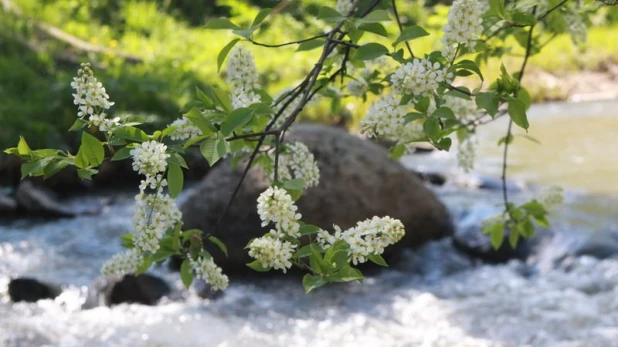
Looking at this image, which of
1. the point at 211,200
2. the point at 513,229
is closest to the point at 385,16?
the point at 513,229

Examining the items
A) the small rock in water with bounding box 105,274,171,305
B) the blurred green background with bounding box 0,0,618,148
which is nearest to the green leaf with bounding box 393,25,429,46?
the small rock in water with bounding box 105,274,171,305

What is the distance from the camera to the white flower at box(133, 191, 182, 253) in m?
1.41

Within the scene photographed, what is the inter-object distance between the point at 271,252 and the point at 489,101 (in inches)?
17.7

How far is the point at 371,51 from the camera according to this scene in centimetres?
138

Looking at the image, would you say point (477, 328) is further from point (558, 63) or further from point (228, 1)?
point (228, 1)

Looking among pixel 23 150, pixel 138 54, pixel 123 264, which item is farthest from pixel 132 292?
pixel 138 54

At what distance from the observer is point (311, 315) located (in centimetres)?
385

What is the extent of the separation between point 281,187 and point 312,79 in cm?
20

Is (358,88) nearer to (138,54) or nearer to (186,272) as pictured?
(186,272)

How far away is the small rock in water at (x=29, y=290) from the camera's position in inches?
156

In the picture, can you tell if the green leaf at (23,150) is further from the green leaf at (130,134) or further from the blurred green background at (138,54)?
the blurred green background at (138,54)

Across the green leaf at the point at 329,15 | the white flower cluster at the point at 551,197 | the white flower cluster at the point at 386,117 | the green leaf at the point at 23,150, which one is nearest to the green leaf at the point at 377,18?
the green leaf at the point at 329,15

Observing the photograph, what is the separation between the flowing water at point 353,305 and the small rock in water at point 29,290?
0.06 meters

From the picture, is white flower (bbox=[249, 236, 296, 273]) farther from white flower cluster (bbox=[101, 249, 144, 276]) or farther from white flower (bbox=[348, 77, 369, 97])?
white flower (bbox=[348, 77, 369, 97])
